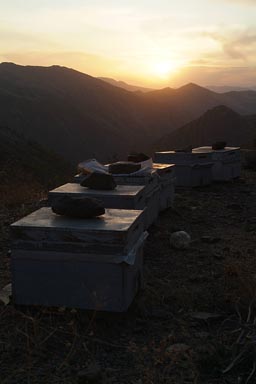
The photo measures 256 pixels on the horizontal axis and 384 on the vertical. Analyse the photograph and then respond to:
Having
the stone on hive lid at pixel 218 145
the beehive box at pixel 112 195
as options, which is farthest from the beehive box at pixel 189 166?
the beehive box at pixel 112 195

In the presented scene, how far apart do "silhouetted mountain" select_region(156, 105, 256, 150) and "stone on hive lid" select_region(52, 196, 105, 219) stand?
47.8 m

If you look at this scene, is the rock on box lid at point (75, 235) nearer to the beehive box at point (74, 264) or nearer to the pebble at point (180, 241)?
the beehive box at point (74, 264)

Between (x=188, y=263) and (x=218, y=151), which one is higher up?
(x=218, y=151)

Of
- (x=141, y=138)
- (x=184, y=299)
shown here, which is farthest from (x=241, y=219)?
(x=141, y=138)

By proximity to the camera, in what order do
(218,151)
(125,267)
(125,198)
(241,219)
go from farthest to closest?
(218,151) → (241,219) → (125,198) → (125,267)

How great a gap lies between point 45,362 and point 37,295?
677mm

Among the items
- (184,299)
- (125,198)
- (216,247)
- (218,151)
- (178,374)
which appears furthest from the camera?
(218,151)

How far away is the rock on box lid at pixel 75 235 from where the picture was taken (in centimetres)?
366

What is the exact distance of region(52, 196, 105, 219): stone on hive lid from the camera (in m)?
4.11

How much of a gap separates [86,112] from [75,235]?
237 ft

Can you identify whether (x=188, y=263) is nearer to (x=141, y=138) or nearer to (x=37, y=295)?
(x=37, y=295)

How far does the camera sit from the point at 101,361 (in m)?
→ 3.30

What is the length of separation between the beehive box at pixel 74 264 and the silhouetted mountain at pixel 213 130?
158 feet

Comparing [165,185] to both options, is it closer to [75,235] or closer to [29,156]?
[75,235]
